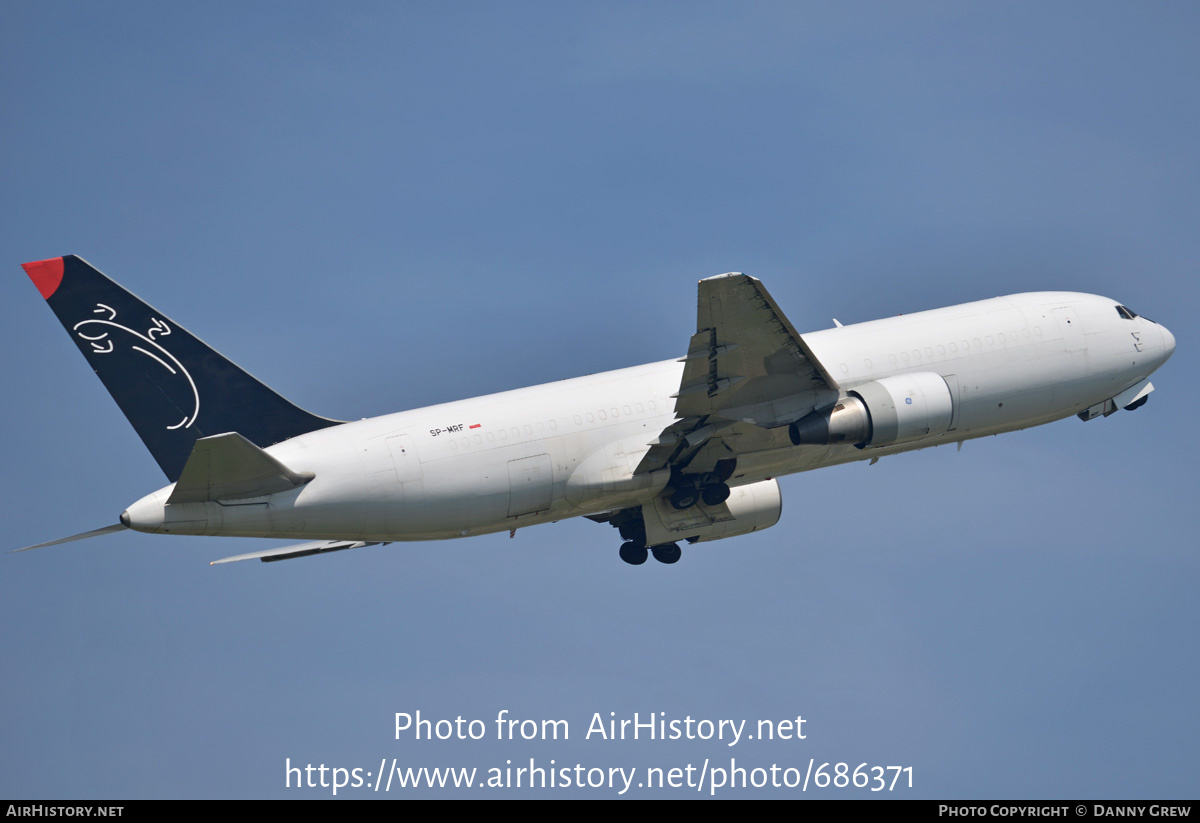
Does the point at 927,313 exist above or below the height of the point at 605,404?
above

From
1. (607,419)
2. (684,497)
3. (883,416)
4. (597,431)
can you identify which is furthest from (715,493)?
(883,416)

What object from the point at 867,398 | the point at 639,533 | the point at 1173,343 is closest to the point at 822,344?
the point at 867,398

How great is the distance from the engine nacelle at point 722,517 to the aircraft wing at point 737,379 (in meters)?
2.60

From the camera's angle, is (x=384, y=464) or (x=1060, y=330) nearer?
(x=384, y=464)

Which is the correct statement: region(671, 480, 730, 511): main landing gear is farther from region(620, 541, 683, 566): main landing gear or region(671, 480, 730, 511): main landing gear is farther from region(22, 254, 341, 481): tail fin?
region(22, 254, 341, 481): tail fin

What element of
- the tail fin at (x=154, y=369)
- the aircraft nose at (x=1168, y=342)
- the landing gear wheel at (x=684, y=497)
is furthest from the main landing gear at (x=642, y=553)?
the aircraft nose at (x=1168, y=342)

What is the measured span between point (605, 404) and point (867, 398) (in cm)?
744

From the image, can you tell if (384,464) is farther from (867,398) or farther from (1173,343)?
(1173,343)

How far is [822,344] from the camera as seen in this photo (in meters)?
41.9

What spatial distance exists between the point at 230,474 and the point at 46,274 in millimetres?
7415

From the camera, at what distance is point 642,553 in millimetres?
45688

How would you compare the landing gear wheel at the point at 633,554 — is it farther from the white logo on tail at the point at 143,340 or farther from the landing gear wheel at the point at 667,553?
the white logo on tail at the point at 143,340

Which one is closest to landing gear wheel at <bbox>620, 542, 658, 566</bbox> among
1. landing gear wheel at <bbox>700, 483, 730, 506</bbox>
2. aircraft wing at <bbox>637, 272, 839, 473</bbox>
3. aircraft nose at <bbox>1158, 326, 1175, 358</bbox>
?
landing gear wheel at <bbox>700, 483, 730, 506</bbox>
